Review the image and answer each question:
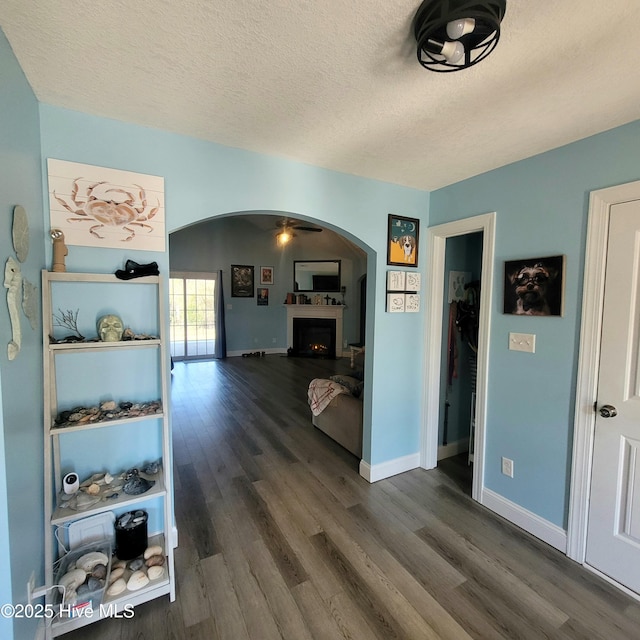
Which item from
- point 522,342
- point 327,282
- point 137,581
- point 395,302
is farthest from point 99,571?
point 327,282

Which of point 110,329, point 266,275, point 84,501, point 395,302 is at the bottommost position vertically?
point 84,501

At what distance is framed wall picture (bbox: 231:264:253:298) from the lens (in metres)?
7.65

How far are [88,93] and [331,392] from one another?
2.78 meters

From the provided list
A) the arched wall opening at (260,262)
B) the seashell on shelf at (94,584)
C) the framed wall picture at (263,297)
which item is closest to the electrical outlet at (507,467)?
the seashell on shelf at (94,584)

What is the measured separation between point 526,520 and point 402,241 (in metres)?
2.17

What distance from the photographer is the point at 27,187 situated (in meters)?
1.29

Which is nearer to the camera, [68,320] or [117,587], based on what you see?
[117,587]

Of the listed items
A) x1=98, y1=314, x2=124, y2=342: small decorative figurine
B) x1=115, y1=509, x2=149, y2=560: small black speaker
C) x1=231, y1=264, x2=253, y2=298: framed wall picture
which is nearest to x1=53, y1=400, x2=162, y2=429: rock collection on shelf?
x1=98, y1=314, x2=124, y2=342: small decorative figurine

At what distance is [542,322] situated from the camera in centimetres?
194

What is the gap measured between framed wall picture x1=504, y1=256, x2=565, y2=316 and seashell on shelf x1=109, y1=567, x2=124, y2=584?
2701 mm

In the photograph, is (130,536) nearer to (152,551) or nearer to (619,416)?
(152,551)

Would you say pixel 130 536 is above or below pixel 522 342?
below

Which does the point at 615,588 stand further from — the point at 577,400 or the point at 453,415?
the point at 453,415

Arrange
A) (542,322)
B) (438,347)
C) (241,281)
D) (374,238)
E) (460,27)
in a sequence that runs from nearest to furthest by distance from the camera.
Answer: (460,27) → (542,322) → (374,238) → (438,347) → (241,281)
